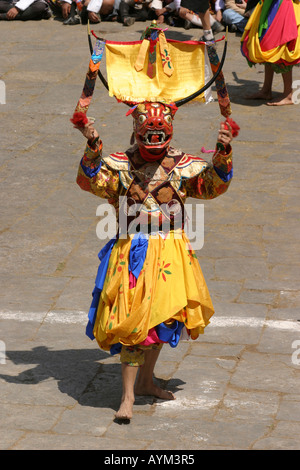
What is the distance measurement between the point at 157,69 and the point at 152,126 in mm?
444

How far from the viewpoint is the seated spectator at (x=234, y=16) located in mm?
14102

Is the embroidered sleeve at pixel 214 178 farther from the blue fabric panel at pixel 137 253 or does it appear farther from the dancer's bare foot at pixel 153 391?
the dancer's bare foot at pixel 153 391

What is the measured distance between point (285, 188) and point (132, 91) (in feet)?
13.1

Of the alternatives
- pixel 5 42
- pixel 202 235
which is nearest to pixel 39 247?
pixel 202 235

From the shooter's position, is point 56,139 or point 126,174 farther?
point 56,139

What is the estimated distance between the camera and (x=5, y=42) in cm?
1402

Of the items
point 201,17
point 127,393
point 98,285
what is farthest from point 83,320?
point 201,17

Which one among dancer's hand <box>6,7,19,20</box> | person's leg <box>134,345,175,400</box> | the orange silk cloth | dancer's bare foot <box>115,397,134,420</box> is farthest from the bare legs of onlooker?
dancer's bare foot <box>115,397,134,420</box>

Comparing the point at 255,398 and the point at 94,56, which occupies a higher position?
the point at 94,56

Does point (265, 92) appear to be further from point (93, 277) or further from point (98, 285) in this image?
point (98, 285)

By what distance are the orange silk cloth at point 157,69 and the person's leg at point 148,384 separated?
5.12 feet

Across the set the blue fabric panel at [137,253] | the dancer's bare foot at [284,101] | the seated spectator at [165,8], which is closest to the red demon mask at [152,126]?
the blue fabric panel at [137,253]

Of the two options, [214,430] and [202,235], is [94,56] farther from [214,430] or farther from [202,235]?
[202,235]

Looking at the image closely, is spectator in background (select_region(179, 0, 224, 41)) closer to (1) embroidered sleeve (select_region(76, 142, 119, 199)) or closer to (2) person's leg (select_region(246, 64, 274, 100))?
(2) person's leg (select_region(246, 64, 274, 100))
